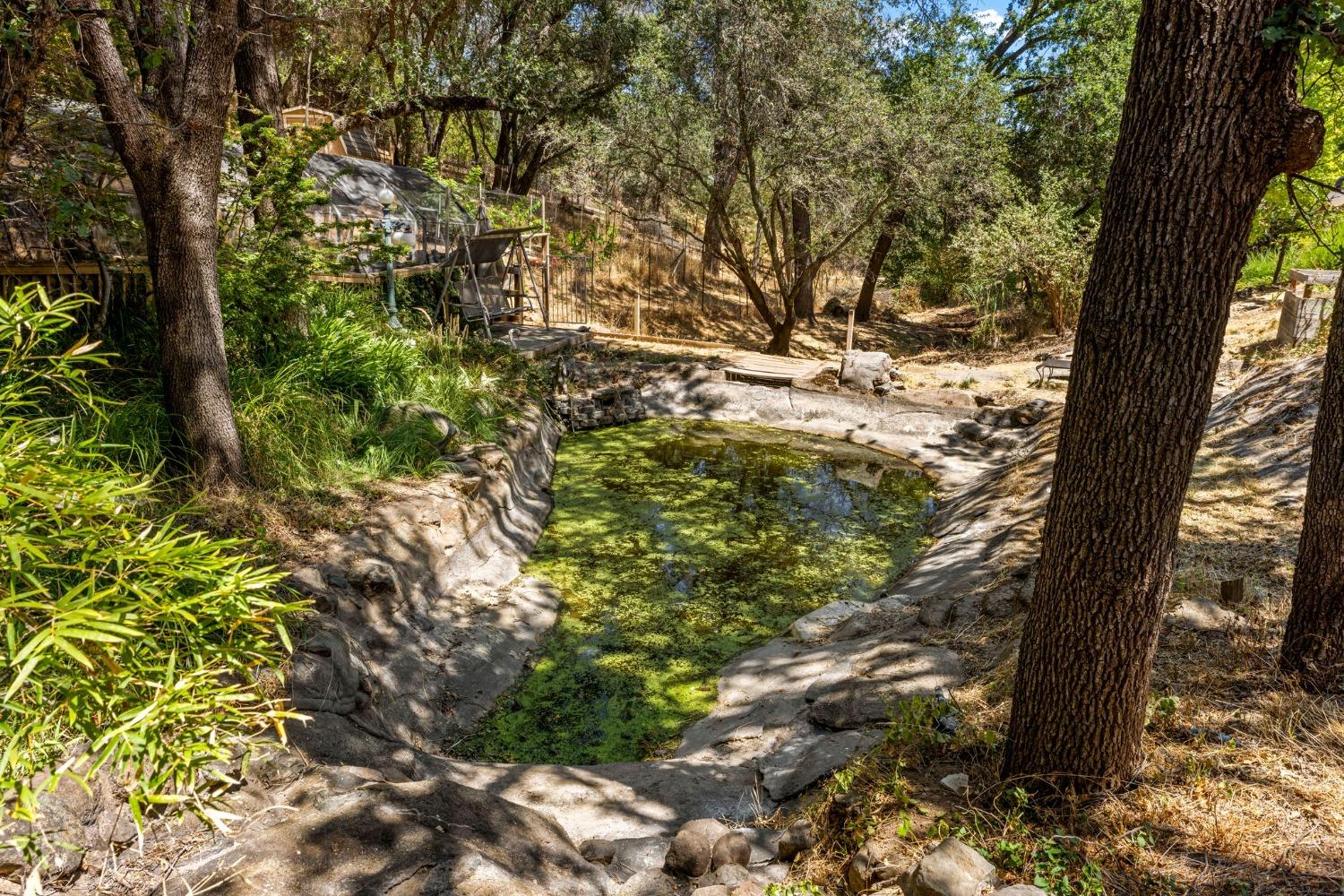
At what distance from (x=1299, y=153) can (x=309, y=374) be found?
20.0 feet

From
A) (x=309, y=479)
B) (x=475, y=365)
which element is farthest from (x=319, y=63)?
(x=309, y=479)

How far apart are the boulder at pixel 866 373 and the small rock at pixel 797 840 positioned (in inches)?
372

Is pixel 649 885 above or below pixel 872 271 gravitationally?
below

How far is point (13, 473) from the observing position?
1.26 metres

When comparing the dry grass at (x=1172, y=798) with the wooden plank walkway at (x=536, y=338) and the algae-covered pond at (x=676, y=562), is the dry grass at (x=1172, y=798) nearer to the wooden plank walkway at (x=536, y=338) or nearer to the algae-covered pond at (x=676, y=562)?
the algae-covered pond at (x=676, y=562)

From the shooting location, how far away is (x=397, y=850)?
2480 millimetres

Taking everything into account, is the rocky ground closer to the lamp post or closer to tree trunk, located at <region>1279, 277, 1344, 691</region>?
tree trunk, located at <region>1279, 277, 1344, 691</region>

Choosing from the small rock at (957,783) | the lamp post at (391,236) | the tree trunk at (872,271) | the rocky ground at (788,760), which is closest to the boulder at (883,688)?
the rocky ground at (788,760)

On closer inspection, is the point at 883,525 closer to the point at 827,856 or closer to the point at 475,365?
the point at 475,365

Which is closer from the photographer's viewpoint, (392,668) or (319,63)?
(392,668)

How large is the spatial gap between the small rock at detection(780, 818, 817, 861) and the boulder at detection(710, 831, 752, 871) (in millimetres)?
126

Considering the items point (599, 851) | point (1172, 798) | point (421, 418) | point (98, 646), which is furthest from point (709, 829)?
point (421, 418)

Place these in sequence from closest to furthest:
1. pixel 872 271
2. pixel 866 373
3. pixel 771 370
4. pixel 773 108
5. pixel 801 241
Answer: pixel 866 373 → pixel 773 108 → pixel 771 370 → pixel 801 241 → pixel 872 271

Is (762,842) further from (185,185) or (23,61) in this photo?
(23,61)
